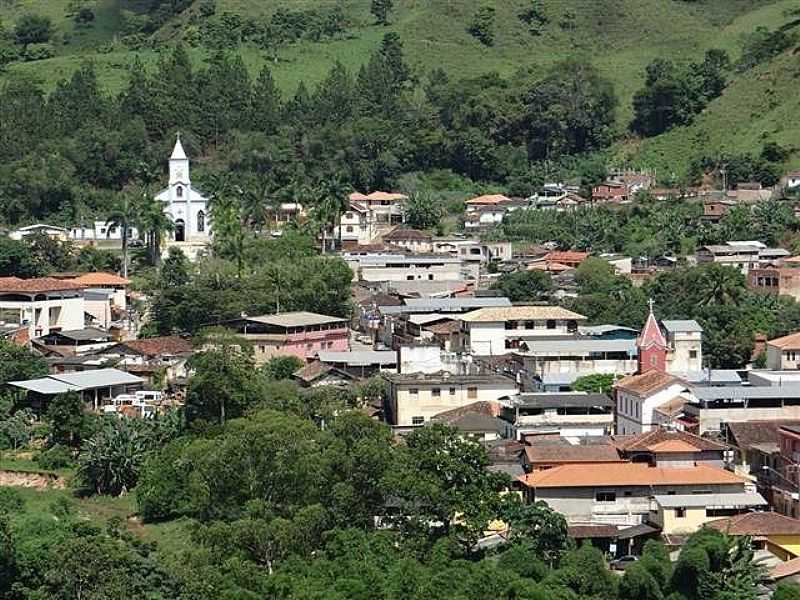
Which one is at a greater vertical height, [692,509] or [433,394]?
[433,394]

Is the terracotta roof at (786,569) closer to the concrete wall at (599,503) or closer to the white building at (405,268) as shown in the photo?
the concrete wall at (599,503)

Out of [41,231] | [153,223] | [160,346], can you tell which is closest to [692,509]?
[160,346]

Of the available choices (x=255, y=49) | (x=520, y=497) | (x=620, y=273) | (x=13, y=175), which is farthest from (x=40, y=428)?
(x=255, y=49)

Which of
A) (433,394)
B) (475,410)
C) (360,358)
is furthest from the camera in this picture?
(360,358)

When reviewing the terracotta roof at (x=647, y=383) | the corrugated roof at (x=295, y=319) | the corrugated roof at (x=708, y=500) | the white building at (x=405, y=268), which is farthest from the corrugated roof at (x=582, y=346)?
the white building at (x=405, y=268)

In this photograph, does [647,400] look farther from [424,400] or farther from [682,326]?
[682,326]

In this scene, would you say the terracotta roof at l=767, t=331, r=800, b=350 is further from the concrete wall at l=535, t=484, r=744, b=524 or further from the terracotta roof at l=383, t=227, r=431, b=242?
the terracotta roof at l=383, t=227, r=431, b=242

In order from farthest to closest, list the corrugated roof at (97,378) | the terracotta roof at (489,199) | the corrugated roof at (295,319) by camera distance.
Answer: the terracotta roof at (489,199), the corrugated roof at (295,319), the corrugated roof at (97,378)
